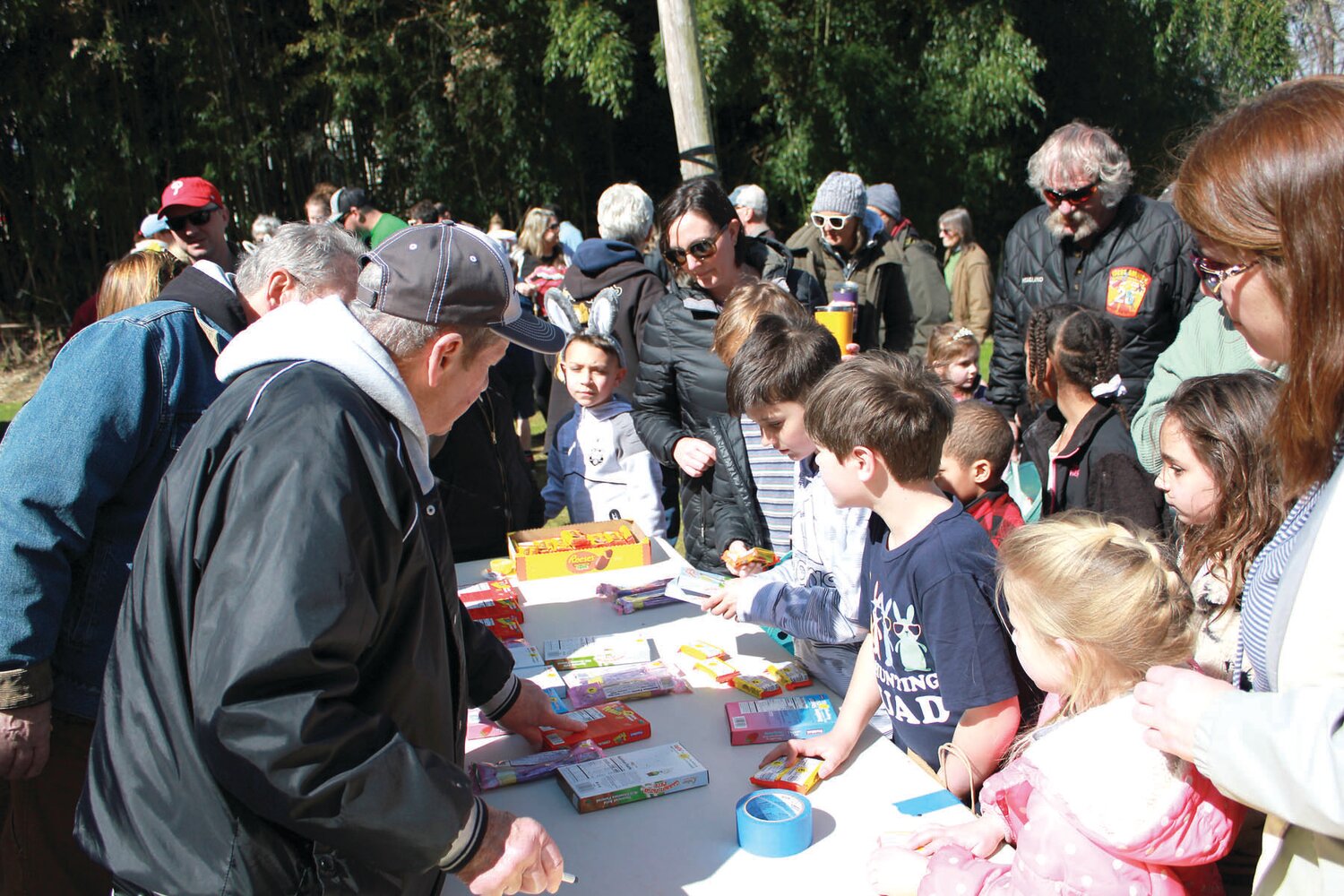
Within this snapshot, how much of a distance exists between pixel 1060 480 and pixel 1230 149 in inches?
71.4

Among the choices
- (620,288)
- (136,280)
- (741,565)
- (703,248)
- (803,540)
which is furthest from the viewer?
(620,288)

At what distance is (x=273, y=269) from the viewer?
2.48 m

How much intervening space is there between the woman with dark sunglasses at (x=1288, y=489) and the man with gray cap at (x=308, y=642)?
0.87 m

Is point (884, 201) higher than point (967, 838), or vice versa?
point (884, 201)

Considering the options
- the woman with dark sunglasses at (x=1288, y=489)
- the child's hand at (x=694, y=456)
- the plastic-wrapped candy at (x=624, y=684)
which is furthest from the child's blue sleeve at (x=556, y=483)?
the woman with dark sunglasses at (x=1288, y=489)

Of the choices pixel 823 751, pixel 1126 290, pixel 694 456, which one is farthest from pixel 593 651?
pixel 1126 290

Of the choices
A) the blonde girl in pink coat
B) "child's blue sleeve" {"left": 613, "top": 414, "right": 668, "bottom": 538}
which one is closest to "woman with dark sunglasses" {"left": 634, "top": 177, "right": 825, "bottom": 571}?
"child's blue sleeve" {"left": 613, "top": 414, "right": 668, "bottom": 538}

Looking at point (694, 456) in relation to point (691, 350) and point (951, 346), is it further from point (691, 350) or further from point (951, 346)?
point (951, 346)

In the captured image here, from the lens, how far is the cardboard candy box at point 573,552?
2854 millimetres

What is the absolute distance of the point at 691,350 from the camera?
3273 millimetres

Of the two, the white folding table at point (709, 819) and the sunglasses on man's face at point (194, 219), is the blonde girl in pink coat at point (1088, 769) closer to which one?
the white folding table at point (709, 819)

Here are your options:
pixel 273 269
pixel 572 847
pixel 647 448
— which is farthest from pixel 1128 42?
pixel 572 847

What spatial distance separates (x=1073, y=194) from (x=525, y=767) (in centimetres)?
272

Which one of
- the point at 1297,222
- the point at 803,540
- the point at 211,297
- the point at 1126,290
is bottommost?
the point at 803,540
